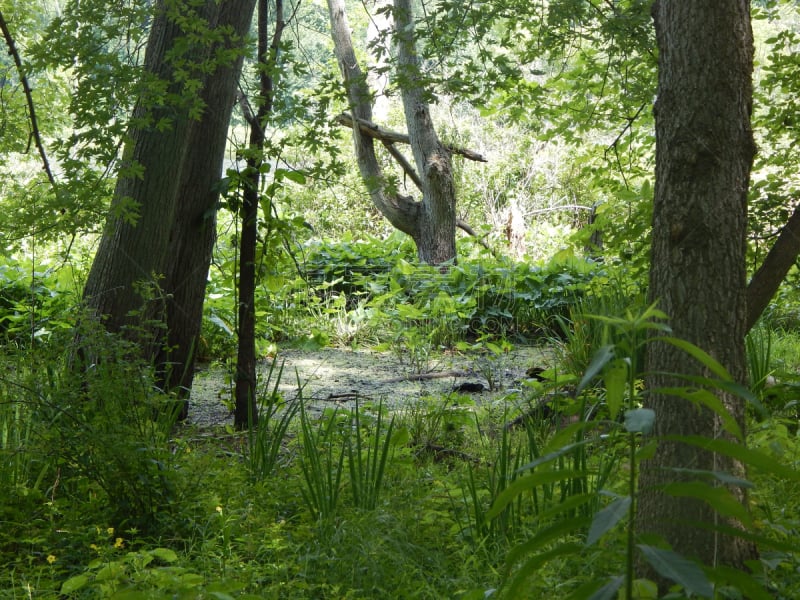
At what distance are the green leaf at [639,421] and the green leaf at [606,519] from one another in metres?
0.12

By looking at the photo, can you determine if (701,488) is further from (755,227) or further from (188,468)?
(755,227)

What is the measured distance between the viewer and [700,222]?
210 cm

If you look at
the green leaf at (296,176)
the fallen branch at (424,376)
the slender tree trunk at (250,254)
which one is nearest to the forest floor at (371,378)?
the fallen branch at (424,376)

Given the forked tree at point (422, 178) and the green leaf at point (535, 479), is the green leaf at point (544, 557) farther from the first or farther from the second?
the forked tree at point (422, 178)

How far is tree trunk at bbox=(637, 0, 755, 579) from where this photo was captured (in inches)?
80.6

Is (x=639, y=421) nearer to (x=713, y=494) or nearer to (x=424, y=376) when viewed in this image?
(x=713, y=494)

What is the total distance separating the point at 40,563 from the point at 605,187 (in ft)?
12.4

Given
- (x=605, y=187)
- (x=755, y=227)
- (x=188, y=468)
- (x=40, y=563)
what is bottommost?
(x=40, y=563)

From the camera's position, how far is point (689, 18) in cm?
219

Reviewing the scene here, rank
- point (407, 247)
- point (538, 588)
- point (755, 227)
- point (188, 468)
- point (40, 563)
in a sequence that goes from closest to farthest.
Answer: point (538, 588)
point (40, 563)
point (188, 468)
point (755, 227)
point (407, 247)

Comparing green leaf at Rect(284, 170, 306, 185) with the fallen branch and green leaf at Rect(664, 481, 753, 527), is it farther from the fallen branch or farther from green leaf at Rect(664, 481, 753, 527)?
green leaf at Rect(664, 481, 753, 527)

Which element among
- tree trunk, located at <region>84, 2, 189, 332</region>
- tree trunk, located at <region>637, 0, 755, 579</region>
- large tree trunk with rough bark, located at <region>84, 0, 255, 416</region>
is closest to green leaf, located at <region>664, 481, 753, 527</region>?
tree trunk, located at <region>637, 0, 755, 579</region>

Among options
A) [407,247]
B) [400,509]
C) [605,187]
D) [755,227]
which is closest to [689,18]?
[400,509]

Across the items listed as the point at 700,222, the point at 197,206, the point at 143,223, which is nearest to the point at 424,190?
the point at 197,206
